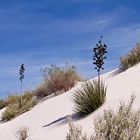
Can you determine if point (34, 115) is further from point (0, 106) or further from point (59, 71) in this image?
point (0, 106)

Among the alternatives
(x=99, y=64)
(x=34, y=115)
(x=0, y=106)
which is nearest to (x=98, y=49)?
(x=99, y=64)

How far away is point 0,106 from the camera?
26.8m

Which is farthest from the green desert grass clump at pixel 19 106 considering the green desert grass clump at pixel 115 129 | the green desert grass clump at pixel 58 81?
the green desert grass clump at pixel 115 129

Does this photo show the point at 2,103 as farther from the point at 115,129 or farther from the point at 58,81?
the point at 115,129

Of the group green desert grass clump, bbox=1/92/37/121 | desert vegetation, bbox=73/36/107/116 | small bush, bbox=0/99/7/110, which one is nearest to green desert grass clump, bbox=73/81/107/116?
desert vegetation, bbox=73/36/107/116

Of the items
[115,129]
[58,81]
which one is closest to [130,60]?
[58,81]

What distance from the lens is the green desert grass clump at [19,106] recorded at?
21.7 m

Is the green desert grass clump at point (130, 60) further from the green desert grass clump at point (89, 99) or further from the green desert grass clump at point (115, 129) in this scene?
the green desert grass clump at point (115, 129)

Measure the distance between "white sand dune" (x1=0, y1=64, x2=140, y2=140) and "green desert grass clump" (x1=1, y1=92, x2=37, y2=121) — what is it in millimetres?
627

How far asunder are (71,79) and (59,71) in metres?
1.21

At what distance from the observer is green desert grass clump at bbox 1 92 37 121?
2167cm

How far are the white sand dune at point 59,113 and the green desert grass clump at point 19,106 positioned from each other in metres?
0.63

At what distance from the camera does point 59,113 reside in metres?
17.4

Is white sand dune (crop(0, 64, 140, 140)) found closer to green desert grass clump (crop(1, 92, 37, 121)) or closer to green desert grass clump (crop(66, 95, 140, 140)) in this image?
green desert grass clump (crop(1, 92, 37, 121))
